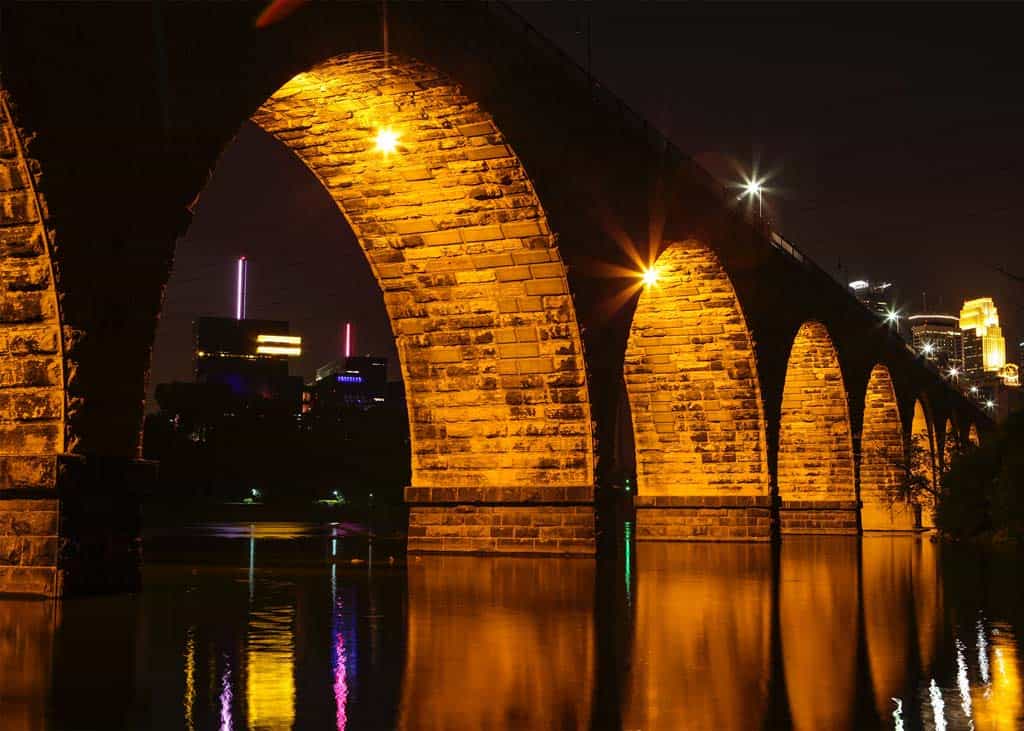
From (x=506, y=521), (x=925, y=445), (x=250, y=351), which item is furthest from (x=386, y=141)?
(x=250, y=351)

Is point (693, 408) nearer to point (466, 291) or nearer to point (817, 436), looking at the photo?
point (817, 436)

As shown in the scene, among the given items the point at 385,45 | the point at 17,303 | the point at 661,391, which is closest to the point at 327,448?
the point at 661,391

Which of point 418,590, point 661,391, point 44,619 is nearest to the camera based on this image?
point 44,619

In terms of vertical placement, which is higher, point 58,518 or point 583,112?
point 583,112

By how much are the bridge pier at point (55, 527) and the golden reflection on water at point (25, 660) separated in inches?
8.6

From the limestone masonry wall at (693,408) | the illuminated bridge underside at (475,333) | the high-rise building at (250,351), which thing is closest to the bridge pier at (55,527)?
the illuminated bridge underside at (475,333)

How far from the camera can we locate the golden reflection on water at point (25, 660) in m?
5.96

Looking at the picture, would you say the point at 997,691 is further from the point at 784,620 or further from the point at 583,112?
the point at 583,112

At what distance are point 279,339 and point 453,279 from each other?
114218 mm

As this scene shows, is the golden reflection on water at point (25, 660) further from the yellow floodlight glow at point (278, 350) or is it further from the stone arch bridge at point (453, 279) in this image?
the yellow floodlight glow at point (278, 350)

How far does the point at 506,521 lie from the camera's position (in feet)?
68.9

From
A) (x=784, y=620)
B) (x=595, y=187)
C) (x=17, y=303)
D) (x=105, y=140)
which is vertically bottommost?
(x=784, y=620)

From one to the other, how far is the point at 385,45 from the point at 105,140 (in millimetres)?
5371

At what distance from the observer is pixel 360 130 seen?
63.1 ft
